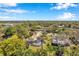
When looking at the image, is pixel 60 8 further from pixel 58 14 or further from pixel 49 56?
pixel 49 56

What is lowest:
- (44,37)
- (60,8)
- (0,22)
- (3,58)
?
(3,58)

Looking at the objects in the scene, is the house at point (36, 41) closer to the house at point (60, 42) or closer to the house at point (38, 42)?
the house at point (38, 42)

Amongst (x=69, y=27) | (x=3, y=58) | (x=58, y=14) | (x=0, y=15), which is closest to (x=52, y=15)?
(x=58, y=14)

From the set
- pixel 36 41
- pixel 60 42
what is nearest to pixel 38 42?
pixel 36 41

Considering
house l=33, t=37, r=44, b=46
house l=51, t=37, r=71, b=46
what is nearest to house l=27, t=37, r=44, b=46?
house l=33, t=37, r=44, b=46

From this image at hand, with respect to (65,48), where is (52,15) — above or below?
above

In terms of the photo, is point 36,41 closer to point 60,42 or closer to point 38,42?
point 38,42

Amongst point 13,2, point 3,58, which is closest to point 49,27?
point 13,2

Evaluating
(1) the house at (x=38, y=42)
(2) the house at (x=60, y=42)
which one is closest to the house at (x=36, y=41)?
(1) the house at (x=38, y=42)

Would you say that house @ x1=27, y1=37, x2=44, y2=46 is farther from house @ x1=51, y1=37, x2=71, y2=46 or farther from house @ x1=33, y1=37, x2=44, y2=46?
house @ x1=51, y1=37, x2=71, y2=46
